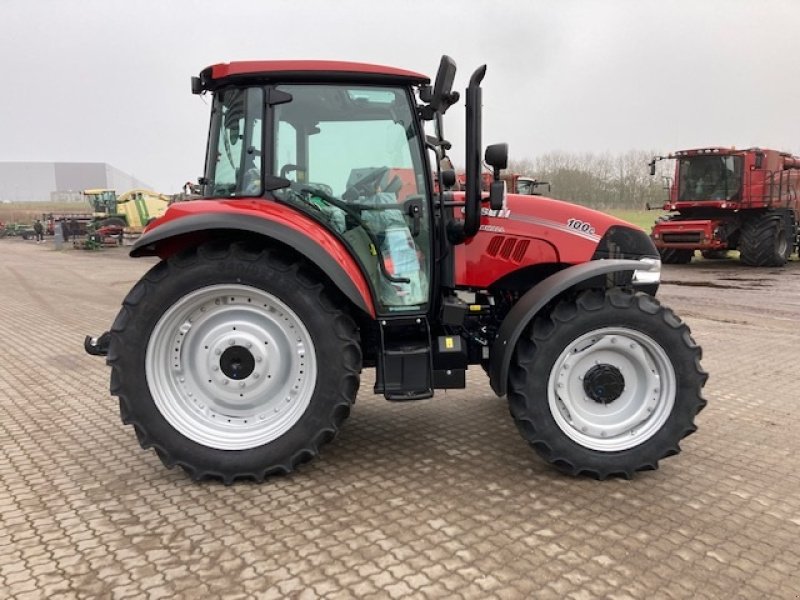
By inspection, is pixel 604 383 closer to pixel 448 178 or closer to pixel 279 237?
pixel 448 178

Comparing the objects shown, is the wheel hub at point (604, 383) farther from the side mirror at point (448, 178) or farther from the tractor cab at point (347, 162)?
the side mirror at point (448, 178)

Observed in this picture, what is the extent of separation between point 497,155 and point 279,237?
3.77 ft

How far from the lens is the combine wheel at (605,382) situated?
3.07 metres

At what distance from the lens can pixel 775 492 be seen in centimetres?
297

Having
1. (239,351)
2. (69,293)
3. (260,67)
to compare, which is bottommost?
(69,293)

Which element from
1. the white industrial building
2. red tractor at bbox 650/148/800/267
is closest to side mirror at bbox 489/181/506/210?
red tractor at bbox 650/148/800/267

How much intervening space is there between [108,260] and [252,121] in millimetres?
19554

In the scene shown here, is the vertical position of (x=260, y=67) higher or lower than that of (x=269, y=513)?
higher

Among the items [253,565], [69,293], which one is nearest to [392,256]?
[253,565]

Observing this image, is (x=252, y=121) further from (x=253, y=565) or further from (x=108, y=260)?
(x=108, y=260)

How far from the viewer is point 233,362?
3.15 meters

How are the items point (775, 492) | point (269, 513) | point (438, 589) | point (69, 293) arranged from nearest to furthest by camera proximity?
point (438, 589), point (269, 513), point (775, 492), point (69, 293)

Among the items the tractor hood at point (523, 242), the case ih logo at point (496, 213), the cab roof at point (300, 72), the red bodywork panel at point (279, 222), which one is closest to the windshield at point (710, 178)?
the tractor hood at point (523, 242)

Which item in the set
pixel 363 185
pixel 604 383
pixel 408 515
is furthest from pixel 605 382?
pixel 363 185
